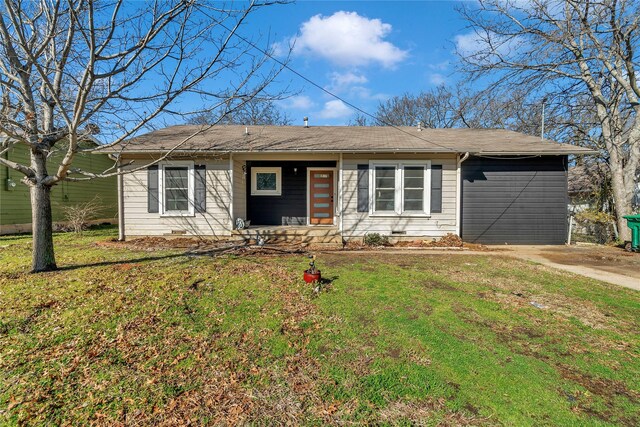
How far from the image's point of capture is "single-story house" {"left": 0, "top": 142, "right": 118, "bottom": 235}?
10805mm

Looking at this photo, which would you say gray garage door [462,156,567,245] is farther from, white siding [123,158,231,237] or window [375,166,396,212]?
white siding [123,158,231,237]

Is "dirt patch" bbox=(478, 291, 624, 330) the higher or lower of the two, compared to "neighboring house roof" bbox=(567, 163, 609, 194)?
lower

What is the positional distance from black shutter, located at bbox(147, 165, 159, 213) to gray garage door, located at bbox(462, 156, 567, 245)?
9.51 metres

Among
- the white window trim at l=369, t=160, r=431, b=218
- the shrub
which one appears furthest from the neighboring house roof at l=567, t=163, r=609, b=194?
the shrub

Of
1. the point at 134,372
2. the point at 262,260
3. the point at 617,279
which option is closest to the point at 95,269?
the point at 262,260

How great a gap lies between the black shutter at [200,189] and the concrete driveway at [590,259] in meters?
8.55

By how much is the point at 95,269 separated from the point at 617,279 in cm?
983

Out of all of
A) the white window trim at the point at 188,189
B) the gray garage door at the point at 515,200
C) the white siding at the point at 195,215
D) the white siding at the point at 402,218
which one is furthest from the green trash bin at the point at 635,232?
the white window trim at the point at 188,189

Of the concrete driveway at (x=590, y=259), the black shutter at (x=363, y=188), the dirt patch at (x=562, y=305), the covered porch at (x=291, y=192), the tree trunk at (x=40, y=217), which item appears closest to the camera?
the dirt patch at (x=562, y=305)

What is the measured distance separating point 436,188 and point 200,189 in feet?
23.6

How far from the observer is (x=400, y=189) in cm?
928

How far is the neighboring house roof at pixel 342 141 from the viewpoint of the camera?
353 inches

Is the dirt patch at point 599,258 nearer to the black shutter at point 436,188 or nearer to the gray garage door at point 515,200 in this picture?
the gray garage door at point 515,200

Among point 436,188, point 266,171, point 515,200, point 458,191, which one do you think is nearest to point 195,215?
point 266,171
